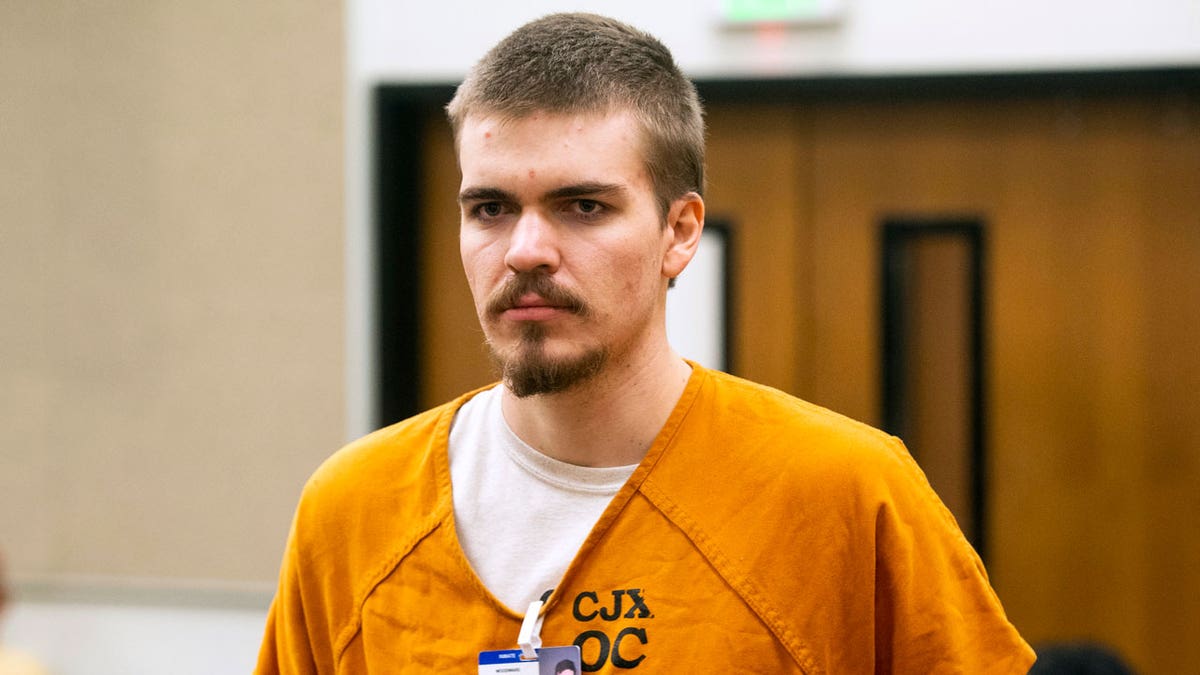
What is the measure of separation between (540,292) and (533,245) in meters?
0.05

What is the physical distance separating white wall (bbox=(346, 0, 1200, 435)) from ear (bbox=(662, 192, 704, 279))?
68.2 inches

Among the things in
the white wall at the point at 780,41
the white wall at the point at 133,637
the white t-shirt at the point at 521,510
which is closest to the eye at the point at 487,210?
the white t-shirt at the point at 521,510

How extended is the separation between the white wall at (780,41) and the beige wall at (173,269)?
0.06 metres

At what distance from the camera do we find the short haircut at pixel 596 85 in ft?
4.03

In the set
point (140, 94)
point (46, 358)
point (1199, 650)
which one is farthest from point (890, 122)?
point (46, 358)

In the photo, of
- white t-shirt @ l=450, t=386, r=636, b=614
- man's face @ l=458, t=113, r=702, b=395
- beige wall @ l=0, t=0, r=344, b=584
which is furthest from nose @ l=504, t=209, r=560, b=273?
beige wall @ l=0, t=0, r=344, b=584

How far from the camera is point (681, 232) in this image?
4.39 ft

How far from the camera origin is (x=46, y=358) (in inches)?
126

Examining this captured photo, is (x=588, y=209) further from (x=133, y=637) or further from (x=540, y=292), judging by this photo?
(x=133, y=637)

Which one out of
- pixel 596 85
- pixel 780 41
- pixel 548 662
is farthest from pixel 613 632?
pixel 780 41

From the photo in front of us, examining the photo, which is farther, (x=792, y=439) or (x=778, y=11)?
(x=778, y=11)

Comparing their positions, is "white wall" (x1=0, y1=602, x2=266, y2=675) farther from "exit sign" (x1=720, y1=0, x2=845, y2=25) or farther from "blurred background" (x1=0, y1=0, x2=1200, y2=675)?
"exit sign" (x1=720, y1=0, x2=845, y2=25)

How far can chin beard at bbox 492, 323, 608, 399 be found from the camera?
48.4 inches

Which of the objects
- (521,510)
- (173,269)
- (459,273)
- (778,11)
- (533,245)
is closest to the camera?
(533,245)
